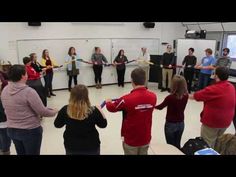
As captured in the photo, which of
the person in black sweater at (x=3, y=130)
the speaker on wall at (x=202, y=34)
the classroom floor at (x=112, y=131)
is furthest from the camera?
the speaker on wall at (x=202, y=34)

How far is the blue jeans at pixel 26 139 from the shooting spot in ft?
7.71

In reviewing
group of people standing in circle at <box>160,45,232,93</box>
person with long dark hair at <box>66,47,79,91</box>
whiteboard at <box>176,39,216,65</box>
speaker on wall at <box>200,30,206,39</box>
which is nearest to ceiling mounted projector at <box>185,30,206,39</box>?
speaker on wall at <box>200,30,206,39</box>

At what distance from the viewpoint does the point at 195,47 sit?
7707 millimetres

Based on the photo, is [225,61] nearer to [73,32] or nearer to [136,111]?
[73,32]

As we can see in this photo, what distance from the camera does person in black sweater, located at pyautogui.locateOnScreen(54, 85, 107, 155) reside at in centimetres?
200

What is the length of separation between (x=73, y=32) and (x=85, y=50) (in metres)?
0.70

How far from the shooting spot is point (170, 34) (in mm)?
9219

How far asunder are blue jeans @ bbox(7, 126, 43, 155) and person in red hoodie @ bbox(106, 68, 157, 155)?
0.81 metres

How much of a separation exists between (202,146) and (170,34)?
7600 millimetres

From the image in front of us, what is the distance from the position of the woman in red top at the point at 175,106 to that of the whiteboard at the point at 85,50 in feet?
18.1

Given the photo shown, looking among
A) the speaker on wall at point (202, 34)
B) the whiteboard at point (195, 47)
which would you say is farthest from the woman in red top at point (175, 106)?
the speaker on wall at point (202, 34)

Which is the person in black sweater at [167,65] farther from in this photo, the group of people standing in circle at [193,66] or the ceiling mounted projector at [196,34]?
the ceiling mounted projector at [196,34]

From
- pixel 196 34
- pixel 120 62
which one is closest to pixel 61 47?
pixel 120 62
